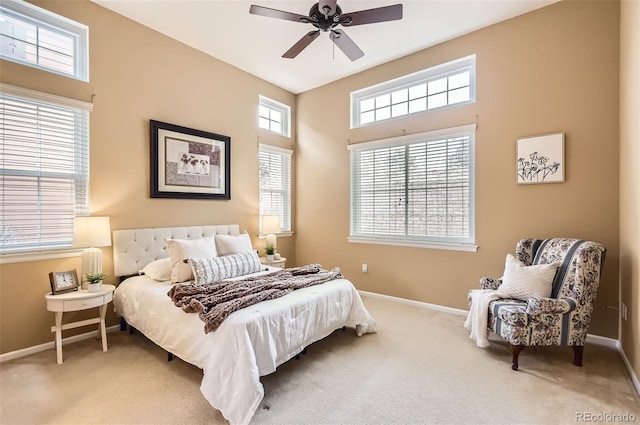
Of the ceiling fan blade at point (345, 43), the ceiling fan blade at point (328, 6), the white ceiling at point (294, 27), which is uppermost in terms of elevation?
the white ceiling at point (294, 27)

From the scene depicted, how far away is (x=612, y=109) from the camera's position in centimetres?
282

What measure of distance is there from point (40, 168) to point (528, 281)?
15.1ft

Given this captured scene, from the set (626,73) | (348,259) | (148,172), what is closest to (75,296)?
(148,172)

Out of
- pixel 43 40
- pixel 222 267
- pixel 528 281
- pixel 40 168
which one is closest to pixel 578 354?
pixel 528 281

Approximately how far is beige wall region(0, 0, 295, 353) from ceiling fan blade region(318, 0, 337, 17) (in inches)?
88.9

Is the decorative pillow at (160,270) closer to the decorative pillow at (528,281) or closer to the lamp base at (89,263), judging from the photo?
the lamp base at (89,263)

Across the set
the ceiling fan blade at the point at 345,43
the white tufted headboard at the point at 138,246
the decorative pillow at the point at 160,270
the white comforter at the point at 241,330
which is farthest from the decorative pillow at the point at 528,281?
the white tufted headboard at the point at 138,246

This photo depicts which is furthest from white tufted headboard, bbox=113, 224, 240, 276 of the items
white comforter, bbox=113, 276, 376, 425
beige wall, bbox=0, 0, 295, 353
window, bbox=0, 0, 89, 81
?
window, bbox=0, 0, 89, 81

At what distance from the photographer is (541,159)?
314cm

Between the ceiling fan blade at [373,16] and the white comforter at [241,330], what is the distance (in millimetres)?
2425

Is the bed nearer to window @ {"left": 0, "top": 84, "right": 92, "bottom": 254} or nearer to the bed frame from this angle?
the bed frame

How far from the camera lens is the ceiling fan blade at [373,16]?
2.41 m

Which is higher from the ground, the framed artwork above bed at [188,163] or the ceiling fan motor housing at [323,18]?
the ceiling fan motor housing at [323,18]

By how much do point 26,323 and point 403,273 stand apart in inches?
163
